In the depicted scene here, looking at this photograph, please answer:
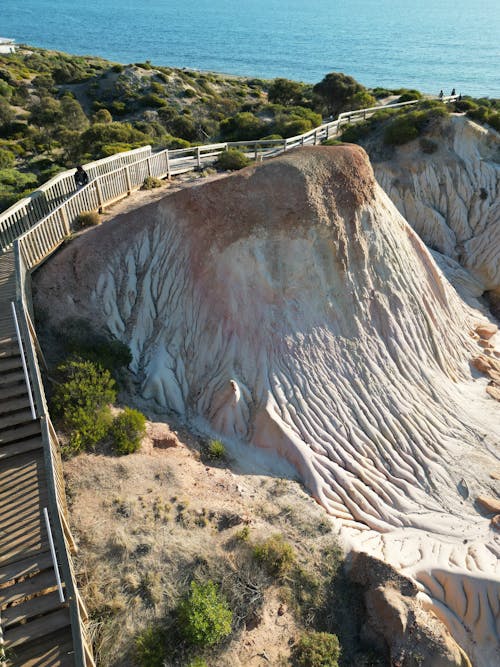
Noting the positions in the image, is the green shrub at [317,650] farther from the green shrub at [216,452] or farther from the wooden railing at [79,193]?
the wooden railing at [79,193]

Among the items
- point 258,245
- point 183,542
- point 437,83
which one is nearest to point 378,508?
point 183,542

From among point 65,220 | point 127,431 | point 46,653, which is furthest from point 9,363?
point 65,220

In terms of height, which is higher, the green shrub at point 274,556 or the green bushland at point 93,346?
the green bushland at point 93,346

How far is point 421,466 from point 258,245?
9.10m

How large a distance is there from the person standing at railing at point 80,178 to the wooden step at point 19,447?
1154cm

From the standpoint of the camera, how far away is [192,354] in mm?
15156

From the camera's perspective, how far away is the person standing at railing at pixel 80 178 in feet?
58.2

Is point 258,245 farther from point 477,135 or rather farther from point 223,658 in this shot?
point 477,135

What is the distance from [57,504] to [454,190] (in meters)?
29.5

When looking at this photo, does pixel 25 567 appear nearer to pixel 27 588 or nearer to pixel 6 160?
pixel 27 588

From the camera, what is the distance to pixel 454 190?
28578mm

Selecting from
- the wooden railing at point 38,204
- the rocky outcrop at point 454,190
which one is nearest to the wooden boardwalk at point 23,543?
the wooden railing at point 38,204

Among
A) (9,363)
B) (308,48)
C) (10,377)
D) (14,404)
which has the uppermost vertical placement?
(308,48)

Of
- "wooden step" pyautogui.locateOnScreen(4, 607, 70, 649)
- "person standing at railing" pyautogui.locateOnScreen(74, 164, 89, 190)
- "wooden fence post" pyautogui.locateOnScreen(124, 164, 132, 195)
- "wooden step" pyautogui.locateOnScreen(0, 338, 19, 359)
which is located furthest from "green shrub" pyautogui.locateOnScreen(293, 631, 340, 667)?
"wooden fence post" pyautogui.locateOnScreen(124, 164, 132, 195)
